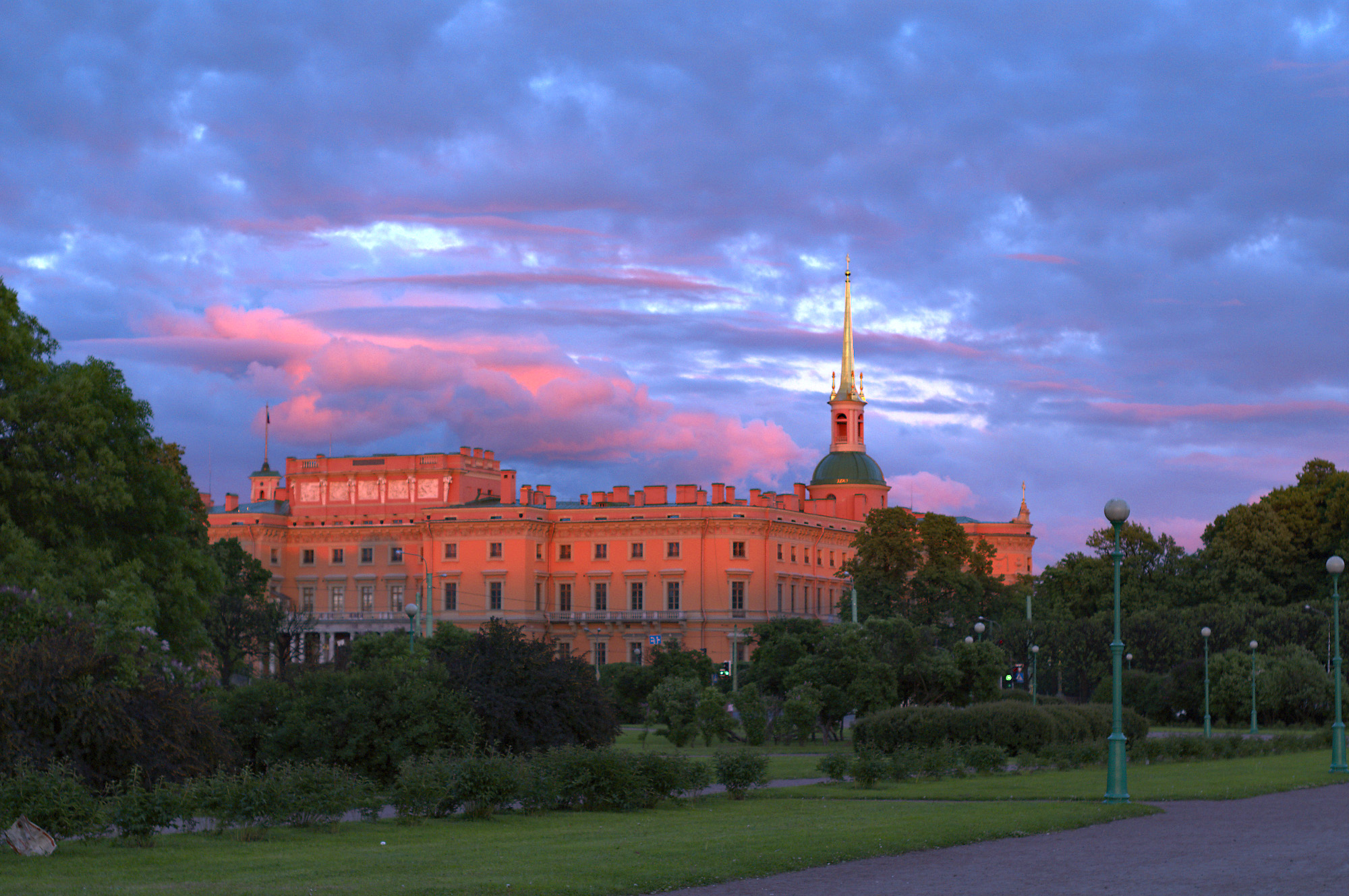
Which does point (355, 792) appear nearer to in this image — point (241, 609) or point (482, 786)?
point (482, 786)

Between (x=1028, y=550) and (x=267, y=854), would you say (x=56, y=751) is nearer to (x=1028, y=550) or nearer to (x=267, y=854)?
(x=267, y=854)

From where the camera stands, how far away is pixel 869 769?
102ft

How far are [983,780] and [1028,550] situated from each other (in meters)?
119

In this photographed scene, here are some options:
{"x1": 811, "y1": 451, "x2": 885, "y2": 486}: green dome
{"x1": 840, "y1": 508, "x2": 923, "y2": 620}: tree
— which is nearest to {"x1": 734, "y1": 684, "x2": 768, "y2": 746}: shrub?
{"x1": 840, "y1": 508, "x2": 923, "y2": 620}: tree

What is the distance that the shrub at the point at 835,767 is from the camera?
31.9 m

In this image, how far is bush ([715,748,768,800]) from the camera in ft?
90.7

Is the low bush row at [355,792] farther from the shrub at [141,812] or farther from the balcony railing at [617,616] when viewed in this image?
the balcony railing at [617,616]

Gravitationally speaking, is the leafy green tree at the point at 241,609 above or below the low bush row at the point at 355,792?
above

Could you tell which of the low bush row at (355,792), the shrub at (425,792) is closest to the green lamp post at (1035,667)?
the low bush row at (355,792)

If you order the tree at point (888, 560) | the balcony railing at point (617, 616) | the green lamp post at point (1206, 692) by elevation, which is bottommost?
the green lamp post at point (1206, 692)

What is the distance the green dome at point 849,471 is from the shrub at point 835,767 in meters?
105

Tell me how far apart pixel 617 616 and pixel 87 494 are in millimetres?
83810

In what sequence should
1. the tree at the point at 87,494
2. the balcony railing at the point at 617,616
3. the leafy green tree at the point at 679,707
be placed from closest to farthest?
the tree at the point at 87,494, the leafy green tree at the point at 679,707, the balcony railing at the point at 617,616

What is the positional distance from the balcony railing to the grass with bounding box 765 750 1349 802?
3243 inches
